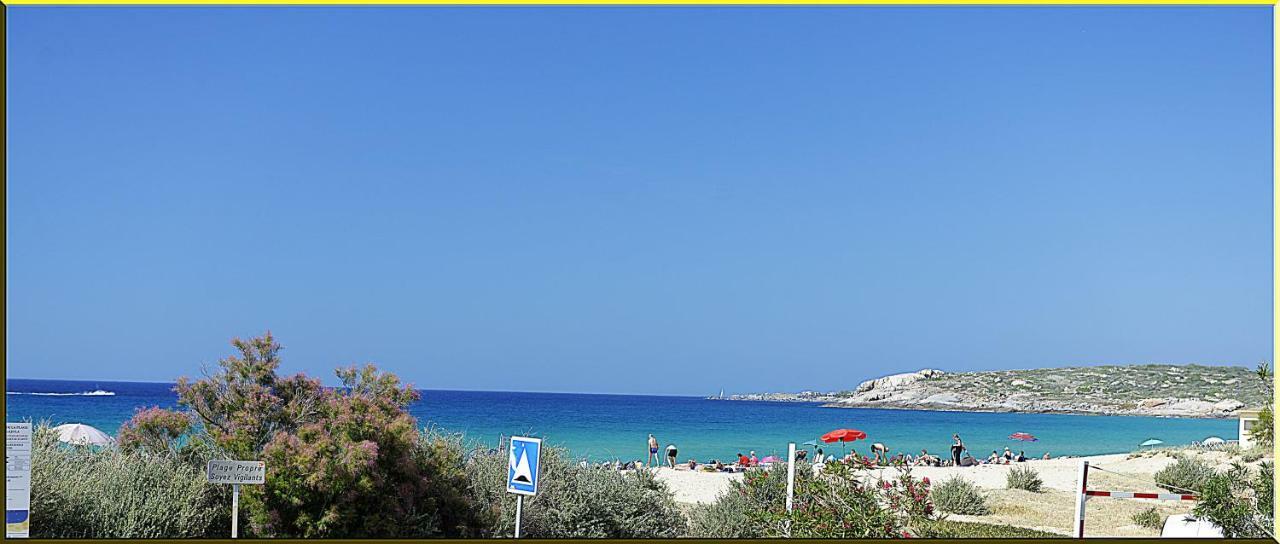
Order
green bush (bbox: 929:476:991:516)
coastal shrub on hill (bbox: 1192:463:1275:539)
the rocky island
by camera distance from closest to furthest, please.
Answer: coastal shrub on hill (bbox: 1192:463:1275:539), green bush (bbox: 929:476:991:516), the rocky island

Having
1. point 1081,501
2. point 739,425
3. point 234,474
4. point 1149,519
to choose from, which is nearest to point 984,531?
point 1149,519

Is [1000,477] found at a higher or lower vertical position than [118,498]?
lower

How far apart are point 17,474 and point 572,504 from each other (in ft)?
11.1

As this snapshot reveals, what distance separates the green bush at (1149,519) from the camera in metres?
10.0

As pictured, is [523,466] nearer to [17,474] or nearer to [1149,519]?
[17,474]

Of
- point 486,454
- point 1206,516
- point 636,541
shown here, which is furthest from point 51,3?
point 1206,516

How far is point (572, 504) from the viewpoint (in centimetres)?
830

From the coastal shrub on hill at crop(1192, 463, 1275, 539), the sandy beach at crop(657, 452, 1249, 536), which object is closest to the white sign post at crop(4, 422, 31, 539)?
the sandy beach at crop(657, 452, 1249, 536)

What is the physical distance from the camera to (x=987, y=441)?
3906cm

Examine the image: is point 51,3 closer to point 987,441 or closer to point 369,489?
point 369,489

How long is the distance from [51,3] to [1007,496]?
9.70m

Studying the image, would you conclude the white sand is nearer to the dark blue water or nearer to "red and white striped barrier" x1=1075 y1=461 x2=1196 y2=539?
"red and white striped barrier" x1=1075 y1=461 x2=1196 y2=539

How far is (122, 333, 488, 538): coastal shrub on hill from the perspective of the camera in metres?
7.58

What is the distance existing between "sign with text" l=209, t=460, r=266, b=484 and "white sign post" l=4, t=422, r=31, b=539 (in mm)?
983
